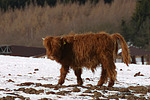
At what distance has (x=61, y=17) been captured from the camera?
112 m

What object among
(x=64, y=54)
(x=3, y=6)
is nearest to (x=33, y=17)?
(x=3, y=6)

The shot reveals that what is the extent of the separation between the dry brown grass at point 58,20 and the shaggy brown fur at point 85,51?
76896mm

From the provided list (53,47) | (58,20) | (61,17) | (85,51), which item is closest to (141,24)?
(58,20)

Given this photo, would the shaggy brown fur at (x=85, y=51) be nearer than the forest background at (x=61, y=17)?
Yes

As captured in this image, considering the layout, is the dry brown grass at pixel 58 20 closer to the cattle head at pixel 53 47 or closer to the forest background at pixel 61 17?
the forest background at pixel 61 17

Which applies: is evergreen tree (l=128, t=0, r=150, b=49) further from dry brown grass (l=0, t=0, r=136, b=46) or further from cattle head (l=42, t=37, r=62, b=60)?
cattle head (l=42, t=37, r=62, b=60)

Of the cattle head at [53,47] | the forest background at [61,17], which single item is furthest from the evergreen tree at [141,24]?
the cattle head at [53,47]

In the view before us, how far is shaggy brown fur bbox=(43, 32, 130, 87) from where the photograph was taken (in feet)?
26.4

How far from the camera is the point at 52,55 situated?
798 cm

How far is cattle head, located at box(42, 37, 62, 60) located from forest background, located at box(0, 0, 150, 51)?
73.3 metres

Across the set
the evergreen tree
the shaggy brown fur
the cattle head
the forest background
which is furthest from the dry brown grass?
the cattle head

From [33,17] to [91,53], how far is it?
4141 inches

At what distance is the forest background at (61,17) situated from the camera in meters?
87.9

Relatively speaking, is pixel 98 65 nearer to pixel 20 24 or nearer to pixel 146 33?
pixel 146 33
